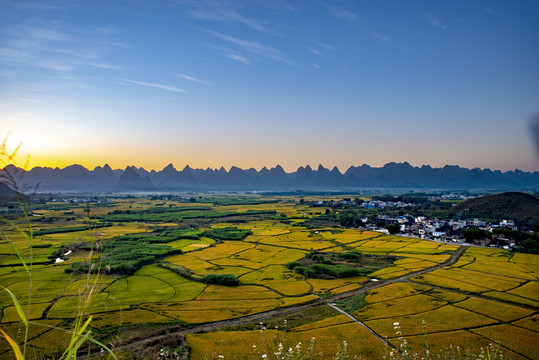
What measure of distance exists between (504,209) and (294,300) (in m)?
70.5

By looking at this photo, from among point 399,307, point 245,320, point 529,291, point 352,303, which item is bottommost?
point 245,320

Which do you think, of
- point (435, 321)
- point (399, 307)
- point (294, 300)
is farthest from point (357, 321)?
point (294, 300)

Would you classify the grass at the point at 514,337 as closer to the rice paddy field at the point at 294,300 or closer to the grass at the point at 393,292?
the rice paddy field at the point at 294,300

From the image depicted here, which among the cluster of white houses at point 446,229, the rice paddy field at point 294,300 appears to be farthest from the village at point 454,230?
the rice paddy field at point 294,300

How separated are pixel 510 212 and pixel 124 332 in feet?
262

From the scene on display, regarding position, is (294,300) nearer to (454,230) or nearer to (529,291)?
(529,291)

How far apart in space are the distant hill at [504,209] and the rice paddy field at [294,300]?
31.7 metres

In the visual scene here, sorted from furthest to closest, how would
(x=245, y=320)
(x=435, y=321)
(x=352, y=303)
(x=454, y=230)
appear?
(x=454, y=230) < (x=352, y=303) < (x=245, y=320) < (x=435, y=321)

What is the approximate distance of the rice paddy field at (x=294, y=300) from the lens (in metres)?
16.7

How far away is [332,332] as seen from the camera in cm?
1827

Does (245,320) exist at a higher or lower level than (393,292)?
lower

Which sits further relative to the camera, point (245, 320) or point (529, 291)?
point (529, 291)

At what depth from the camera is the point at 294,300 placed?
23.9 meters

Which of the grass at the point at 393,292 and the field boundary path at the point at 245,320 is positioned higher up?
the grass at the point at 393,292
